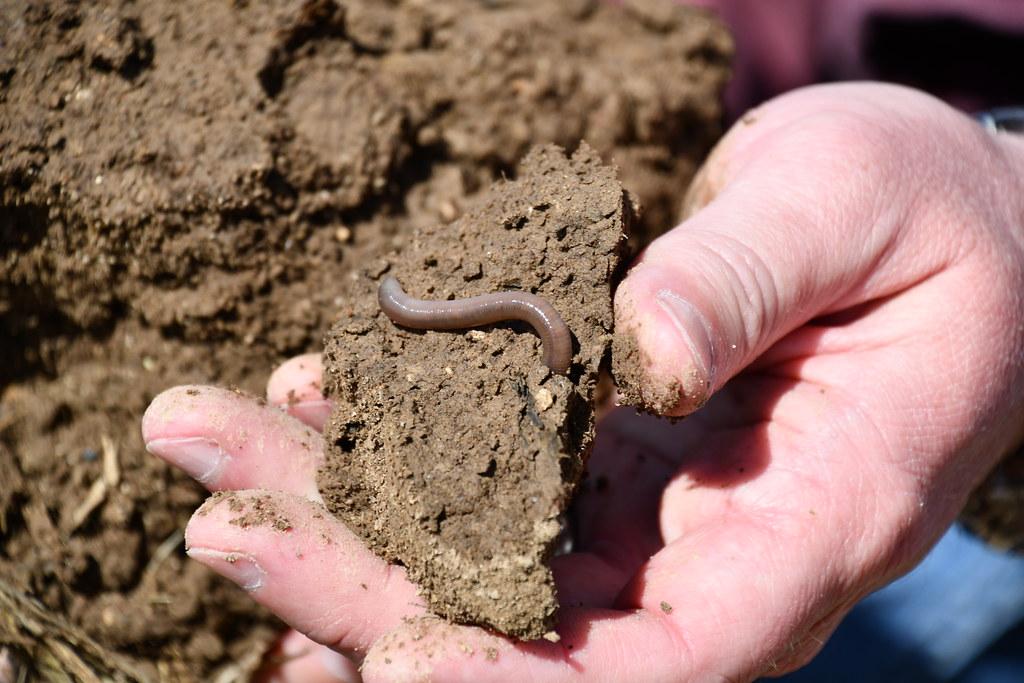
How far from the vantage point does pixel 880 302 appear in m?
3.63

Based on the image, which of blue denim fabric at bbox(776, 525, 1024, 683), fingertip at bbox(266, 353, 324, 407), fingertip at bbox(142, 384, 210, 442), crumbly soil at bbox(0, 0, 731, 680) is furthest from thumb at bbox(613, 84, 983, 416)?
blue denim fabric at bbox(776, 525, 1024, 683)

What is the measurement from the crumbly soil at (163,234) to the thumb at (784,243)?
84 cm

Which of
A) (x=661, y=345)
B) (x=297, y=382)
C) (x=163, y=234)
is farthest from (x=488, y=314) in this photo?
(x=163, y=234)

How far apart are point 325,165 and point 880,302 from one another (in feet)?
8.92

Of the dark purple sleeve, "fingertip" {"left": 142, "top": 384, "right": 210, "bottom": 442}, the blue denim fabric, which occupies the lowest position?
the blue denim fabric

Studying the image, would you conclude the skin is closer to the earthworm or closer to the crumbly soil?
the earthworm

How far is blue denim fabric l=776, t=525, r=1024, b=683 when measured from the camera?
4824mm

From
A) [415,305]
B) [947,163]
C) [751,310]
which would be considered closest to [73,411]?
[415,305]

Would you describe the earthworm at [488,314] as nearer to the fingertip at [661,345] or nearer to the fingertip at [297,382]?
the fingertip at [661,345]

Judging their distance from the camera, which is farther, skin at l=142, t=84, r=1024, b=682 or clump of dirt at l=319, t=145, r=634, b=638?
skin at l=142, t=84, r=1024, b=682

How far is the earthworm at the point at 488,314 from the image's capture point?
110 inches

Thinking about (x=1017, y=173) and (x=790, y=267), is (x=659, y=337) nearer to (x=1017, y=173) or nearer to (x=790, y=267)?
(x=790, y=267)

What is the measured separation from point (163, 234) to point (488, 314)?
177cm

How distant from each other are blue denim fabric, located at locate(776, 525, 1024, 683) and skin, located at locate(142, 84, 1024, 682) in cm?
131
